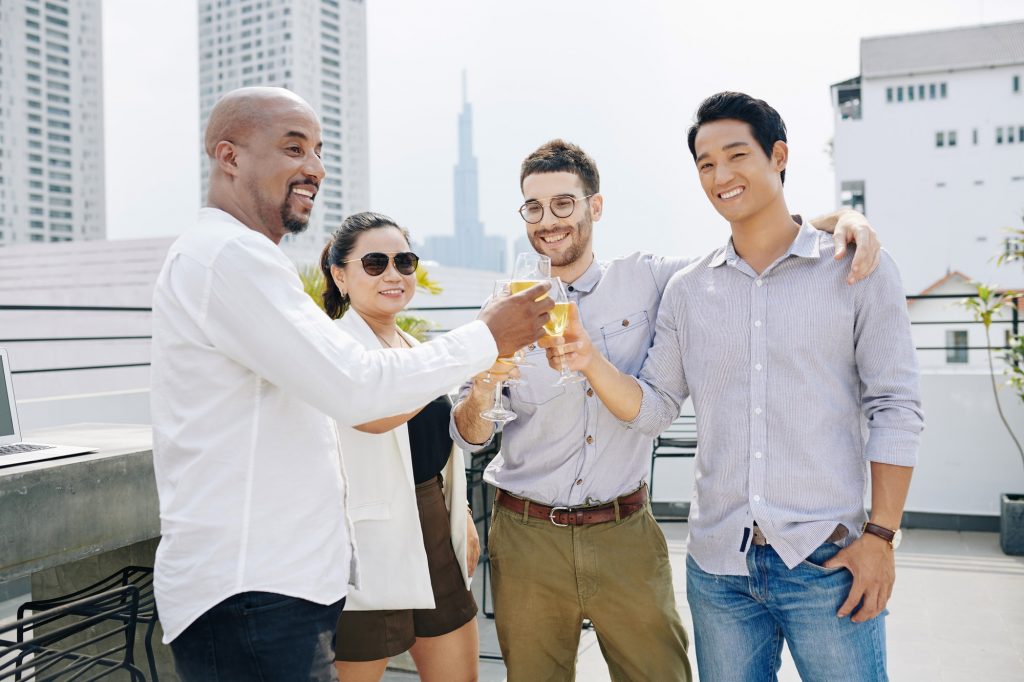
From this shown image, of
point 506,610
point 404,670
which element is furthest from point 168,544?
point 404,670

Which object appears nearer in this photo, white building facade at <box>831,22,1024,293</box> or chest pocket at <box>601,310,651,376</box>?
chest pocket at <box>601,310,651,376</box>

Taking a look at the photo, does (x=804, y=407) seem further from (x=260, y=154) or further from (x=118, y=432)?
(x=118, y=432)

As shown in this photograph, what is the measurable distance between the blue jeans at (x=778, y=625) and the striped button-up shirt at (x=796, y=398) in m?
0.04

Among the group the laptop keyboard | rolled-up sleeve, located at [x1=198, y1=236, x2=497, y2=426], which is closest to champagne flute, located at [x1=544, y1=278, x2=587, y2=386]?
rolled-up sleeve, located at [x1=198, y1=236, x2=497, y2=426]

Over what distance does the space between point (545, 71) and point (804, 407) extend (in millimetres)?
16948

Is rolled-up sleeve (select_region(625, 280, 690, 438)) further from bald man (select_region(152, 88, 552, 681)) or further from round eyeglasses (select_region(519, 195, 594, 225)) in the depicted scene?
bald man (select_region(152, 88, 552, 681))

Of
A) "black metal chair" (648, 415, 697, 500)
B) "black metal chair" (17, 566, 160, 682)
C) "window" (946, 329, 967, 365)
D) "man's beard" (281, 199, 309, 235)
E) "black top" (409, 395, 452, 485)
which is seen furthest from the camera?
"window" (946, 329, 967, 365)

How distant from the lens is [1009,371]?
5387mm

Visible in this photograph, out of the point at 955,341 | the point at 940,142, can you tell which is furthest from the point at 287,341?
the point at 940,142

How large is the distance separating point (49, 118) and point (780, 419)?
275ft

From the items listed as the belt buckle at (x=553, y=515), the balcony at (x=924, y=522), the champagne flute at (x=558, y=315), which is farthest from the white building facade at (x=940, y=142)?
the champagne flute at (x=558, y=315)

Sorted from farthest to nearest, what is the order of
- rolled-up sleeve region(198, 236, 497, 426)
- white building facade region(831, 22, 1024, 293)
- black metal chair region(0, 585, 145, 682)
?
1. white building facade region(831, 22, 1024, 293)
2. black metal chair region(0, 585, 145, 682)
3. rolled-up sleeve region(198, 236, 497, 426)

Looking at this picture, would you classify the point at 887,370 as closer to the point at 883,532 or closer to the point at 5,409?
the point at 883,532

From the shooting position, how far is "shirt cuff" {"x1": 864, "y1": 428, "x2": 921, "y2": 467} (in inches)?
59.9
